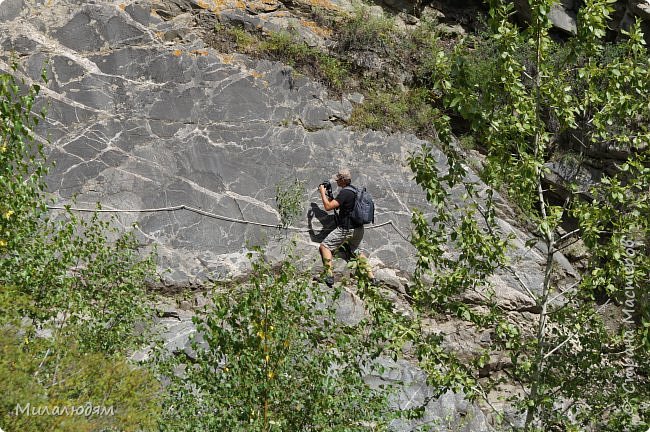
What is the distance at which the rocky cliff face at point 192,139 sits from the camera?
428 inches

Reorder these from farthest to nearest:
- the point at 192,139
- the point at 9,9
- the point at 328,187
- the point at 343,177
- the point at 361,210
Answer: the point at 9,9, the point at 192,139, the point at 328,187, the point at 343,177, the point at 361,210

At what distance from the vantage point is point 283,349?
17.6 feet

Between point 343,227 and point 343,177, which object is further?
point 343,177

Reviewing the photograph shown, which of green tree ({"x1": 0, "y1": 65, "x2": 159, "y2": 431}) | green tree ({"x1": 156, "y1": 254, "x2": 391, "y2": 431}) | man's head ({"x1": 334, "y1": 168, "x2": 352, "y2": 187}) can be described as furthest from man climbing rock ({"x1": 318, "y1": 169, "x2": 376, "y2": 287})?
green tree ({"x1": 156, "y1": 254, "x2": 391, "y2": 431})

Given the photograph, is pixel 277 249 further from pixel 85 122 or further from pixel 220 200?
pixel 85 122

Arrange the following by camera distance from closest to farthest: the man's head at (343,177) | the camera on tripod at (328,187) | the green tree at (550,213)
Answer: the green tree at (550,213), the man's head at (343,177), the camera on tripod at (328,187)

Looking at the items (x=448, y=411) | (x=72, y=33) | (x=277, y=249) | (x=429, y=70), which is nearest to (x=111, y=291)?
(x=277, y=249)

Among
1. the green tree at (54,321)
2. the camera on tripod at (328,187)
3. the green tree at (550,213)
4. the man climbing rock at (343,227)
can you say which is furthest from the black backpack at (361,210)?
the green tree at (54,321)

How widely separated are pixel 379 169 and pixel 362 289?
6.12m

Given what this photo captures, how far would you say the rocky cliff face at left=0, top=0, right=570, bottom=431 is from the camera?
10859mm

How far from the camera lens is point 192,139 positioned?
470 inches

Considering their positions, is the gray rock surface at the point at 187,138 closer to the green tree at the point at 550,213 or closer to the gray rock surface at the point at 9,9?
the gray rock surface at the point at 9,9

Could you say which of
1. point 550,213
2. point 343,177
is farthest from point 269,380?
point 343,177

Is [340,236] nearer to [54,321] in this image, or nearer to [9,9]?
[54,321]
